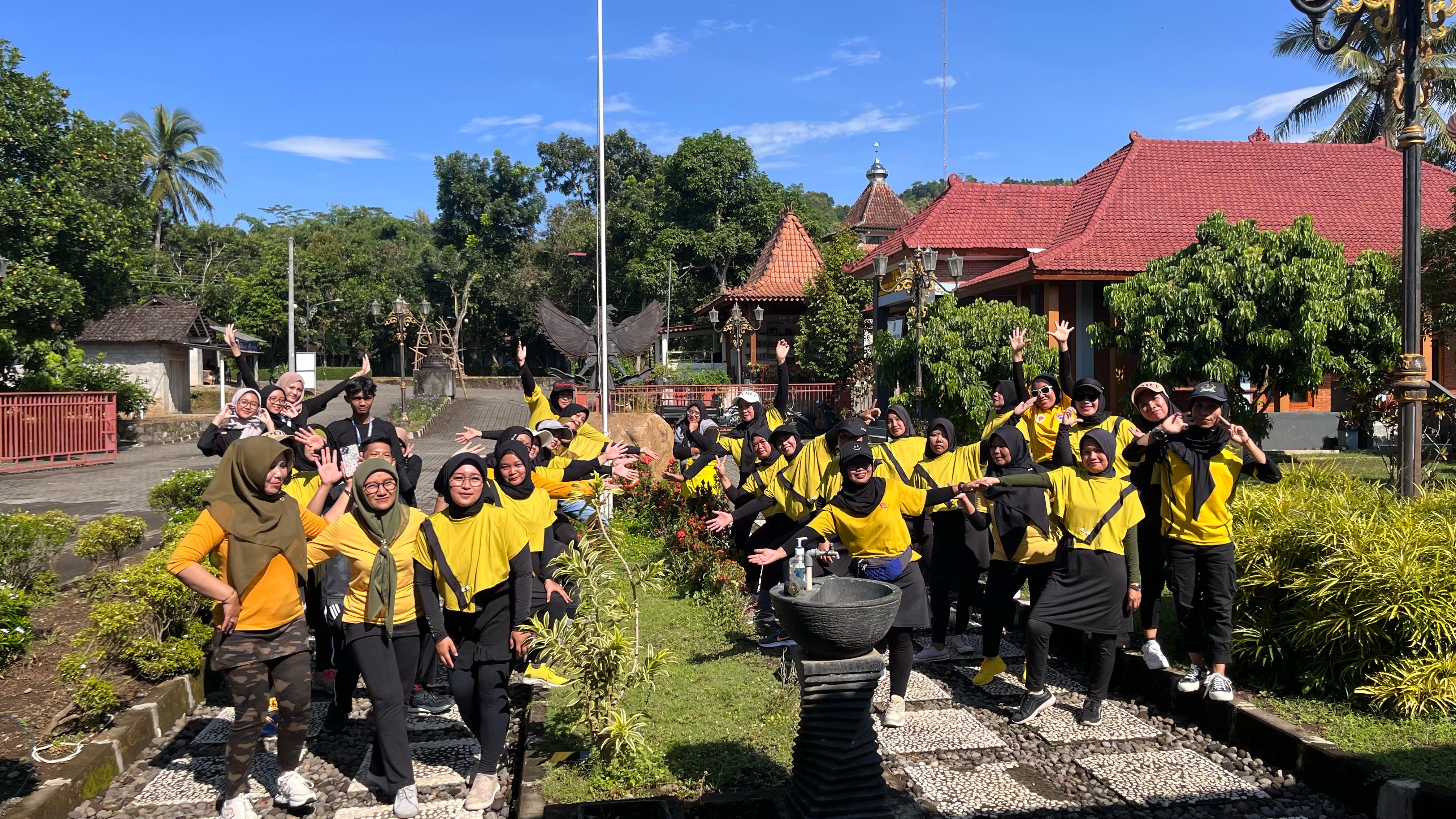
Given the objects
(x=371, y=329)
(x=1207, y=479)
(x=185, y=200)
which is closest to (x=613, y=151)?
(x=371, y=329)

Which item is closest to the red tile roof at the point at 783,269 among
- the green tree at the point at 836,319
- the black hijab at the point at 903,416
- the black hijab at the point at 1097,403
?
the green tree at the point at 836,319

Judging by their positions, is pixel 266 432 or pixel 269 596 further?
pixel 266 432

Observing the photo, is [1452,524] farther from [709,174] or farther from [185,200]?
[185,200]

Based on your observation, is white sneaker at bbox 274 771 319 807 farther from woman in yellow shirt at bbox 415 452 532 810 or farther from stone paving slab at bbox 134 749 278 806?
woman in yellow shirt at bbox 415 452 532 810

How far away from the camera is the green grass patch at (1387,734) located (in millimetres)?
A: 4141

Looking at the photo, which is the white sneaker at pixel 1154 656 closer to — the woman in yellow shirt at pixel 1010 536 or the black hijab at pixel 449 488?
the woman in yellow shirt at pixel 1010 536

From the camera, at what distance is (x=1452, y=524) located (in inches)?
207

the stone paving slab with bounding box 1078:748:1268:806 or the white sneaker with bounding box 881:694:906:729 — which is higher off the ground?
the white sneaker with bounding box 881:694:906:729

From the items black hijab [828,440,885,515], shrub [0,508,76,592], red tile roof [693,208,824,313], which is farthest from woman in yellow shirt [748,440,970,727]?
red tile roof [693,208,824,313]

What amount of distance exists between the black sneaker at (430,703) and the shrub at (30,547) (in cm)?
331

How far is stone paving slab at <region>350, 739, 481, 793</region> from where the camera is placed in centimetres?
466

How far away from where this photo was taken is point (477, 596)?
4383 millimetres

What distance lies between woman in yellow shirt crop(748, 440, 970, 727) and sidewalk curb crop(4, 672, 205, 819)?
324cm

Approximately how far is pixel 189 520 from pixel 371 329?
1789 inches
